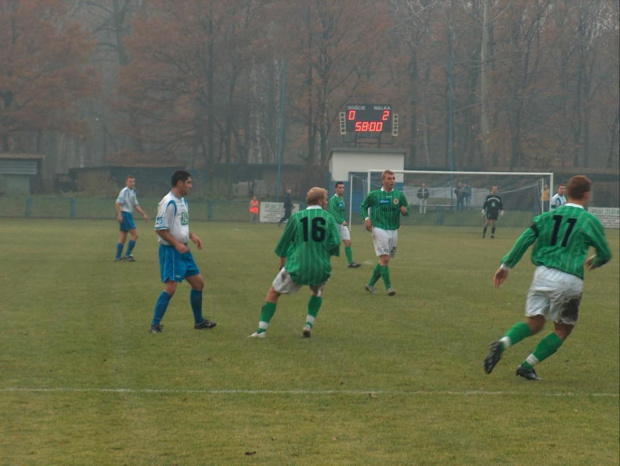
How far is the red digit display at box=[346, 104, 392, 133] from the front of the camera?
1886 inches

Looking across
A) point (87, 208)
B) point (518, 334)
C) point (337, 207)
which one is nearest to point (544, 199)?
point (337, 207)

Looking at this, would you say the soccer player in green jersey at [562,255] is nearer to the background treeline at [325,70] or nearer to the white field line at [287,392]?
the white field line at [287,392]

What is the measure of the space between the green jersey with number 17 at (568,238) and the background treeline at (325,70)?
4597cm

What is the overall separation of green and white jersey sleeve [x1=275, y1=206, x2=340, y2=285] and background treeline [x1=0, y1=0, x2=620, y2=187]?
145 feet

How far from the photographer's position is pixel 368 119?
48.4 m

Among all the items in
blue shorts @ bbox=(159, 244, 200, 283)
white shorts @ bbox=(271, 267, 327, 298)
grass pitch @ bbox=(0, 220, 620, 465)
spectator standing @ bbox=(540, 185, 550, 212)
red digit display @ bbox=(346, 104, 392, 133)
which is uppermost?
red digit display @ bbox=(346, 104, 392, 133)

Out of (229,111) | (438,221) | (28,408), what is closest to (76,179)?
(229,111)

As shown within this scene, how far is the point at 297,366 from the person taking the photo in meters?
8.87

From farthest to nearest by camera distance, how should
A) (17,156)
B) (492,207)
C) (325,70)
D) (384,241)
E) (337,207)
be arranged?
(325,70), (17,156), (492,207), (337,207), (384,241)

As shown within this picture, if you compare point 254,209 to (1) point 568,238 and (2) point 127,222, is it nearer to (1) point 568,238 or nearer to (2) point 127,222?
(2) point 127,222

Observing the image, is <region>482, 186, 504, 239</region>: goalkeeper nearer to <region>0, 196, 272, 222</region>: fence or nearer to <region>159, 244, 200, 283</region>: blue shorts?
<region>0, 196, 272, 222</region>: fence

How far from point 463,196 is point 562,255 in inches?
1319

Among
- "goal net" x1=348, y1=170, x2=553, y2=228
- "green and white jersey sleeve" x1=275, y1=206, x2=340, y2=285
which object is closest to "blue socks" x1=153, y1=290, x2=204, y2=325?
"green and white jersey sleeve" x1=275, y1=206, x2=340, y2=285

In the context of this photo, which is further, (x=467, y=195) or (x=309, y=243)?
(x=467, y=195)
